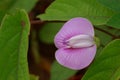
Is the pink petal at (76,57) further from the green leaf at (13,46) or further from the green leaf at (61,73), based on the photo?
the green leaf at (61,73)

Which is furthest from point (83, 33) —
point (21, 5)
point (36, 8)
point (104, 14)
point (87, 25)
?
point (36, 8)

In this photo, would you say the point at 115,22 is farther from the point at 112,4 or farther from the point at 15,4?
the point at 15,4

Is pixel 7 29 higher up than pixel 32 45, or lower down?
higher up

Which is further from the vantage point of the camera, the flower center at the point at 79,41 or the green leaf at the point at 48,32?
the green leaf at the point at 48,32

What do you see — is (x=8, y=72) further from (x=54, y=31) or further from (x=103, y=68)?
(x=54, y=31)

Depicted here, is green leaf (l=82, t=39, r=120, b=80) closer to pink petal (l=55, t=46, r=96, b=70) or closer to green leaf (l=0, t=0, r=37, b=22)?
pink petal (l=55, t=46, r=96, b=70)

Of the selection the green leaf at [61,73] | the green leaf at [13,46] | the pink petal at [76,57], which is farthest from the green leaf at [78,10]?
the green leaf at [61,73]
